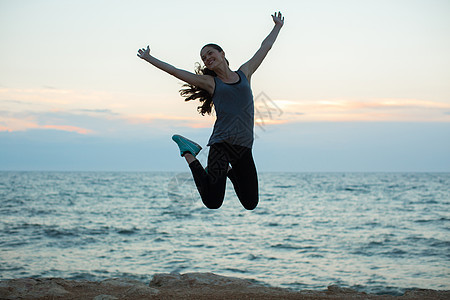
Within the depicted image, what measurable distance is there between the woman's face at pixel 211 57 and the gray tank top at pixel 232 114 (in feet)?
0.55

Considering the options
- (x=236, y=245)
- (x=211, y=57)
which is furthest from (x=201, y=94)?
(x=236, y=245)

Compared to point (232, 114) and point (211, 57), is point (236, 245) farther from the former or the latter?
point (211, 57)

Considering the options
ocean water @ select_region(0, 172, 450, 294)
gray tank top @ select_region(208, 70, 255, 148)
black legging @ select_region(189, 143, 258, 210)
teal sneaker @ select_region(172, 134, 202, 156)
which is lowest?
ocean water @ select_region(0, 172, 450, 294)

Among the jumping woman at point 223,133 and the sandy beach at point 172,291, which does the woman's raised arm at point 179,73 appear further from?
the sandy beach at point 172,291

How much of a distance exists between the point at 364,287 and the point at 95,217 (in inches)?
625

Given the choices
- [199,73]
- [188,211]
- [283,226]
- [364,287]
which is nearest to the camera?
[199,73]

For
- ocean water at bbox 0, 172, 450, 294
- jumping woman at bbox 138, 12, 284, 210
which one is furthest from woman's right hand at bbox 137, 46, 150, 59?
ocean water at bbox 0, 172, 450, 294

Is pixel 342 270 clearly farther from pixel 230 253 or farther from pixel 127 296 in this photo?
pixel 127 296

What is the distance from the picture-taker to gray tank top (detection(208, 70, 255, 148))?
15.5ft

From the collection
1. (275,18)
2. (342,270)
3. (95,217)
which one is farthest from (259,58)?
(95,217)

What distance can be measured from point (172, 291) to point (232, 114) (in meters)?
3.35

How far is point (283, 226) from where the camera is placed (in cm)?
2031

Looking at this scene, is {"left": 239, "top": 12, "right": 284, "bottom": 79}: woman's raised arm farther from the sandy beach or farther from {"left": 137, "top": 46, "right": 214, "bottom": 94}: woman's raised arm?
the sandy beach

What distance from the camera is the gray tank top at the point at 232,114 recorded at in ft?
15.5
